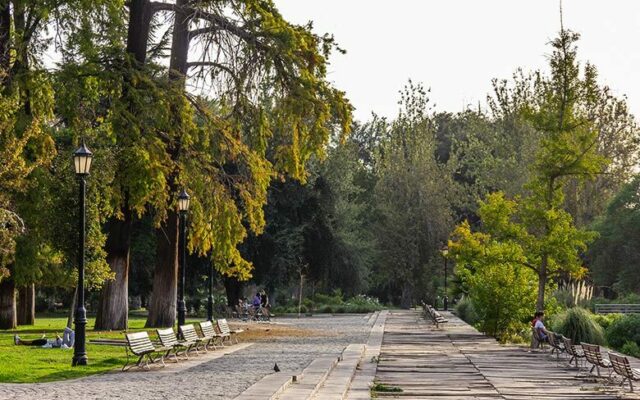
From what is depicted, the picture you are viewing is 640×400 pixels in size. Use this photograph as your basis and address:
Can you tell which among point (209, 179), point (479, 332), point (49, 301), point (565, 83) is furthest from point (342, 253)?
point (565, 83)

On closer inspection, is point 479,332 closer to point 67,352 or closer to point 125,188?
point 125,188

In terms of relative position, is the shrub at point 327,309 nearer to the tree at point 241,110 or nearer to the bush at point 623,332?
the tree at point 241,110

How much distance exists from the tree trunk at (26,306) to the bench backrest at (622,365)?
104 feet

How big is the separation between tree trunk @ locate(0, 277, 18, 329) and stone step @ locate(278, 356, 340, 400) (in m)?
19.7

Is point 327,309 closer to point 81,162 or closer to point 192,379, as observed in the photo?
point 81,162

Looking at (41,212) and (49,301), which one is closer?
(41,212)

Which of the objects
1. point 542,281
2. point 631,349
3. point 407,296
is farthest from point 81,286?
point 407,296

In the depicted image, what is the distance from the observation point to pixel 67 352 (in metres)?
27.6

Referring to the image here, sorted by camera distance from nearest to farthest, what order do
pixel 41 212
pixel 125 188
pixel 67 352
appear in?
pixel 67 352, pixel 125 188, pixel 41 212

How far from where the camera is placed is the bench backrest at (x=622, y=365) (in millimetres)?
19922

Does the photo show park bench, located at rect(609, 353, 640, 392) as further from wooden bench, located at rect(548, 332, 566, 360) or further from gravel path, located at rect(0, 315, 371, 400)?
wooden bench, located at rect(548, 332, 566, 360)

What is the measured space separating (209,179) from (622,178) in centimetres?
4881

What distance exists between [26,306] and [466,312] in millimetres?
21163

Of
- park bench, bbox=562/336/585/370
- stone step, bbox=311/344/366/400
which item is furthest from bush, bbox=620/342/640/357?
stone step, bbox=311/344/366/400
